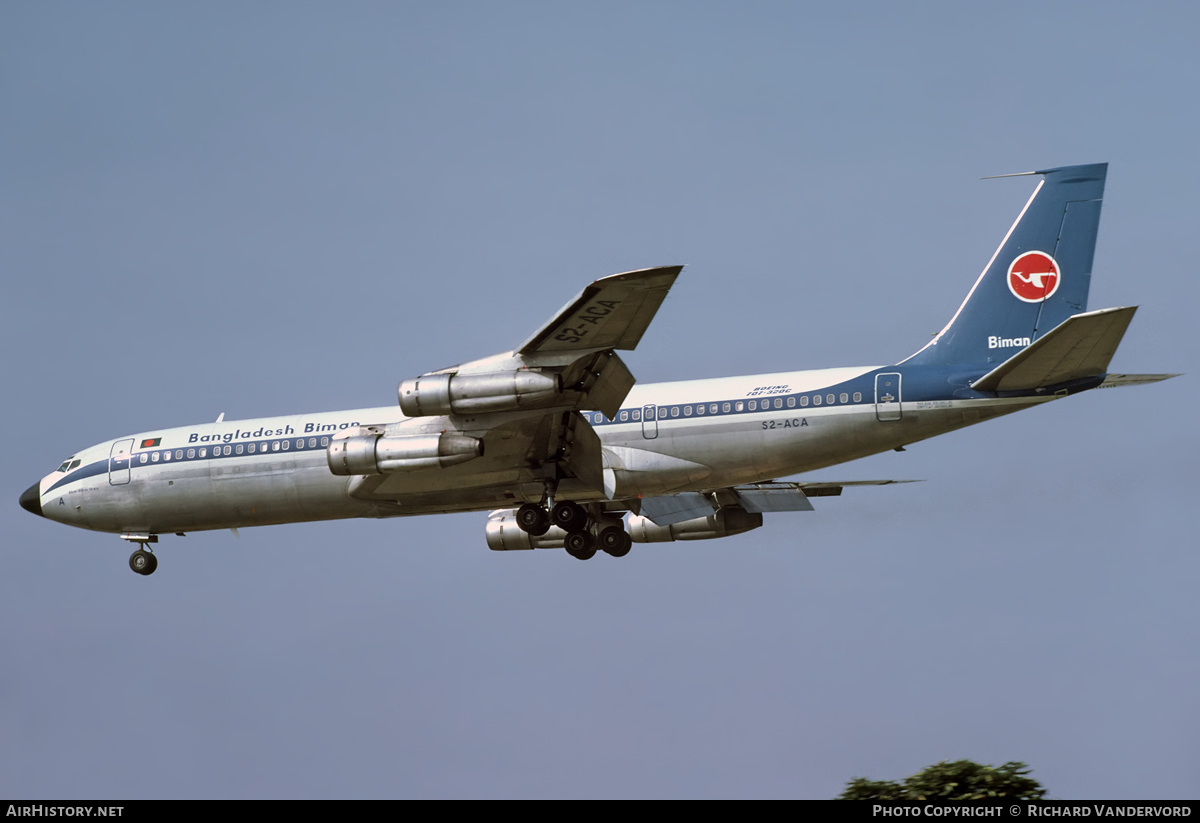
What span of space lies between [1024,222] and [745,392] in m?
6.90

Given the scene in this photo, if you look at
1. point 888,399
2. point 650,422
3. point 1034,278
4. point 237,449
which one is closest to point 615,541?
point 650,422

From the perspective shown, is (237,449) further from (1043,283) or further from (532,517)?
(1043,283)

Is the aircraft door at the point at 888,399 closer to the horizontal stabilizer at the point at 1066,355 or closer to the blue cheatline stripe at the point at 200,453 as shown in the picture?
the horizontal stabilizer at the point at 1066,355

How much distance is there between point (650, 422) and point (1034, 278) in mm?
8561

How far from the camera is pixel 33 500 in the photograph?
1383 inches

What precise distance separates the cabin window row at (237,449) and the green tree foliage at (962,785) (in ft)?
52.4

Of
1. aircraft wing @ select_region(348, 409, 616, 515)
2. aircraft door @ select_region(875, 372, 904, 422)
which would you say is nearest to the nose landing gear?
aircraft wing @ select_region(348, 409, 616, 515)

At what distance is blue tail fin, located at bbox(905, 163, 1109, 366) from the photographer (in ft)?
98.4

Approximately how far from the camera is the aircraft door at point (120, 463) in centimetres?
3334

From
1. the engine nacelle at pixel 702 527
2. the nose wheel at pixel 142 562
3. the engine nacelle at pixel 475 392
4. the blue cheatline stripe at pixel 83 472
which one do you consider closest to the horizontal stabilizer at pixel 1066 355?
the engine nacelle at pixel 475 392

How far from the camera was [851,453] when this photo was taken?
2986 centimetres

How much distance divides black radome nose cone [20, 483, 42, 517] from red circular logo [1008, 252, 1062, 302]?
23.1 meters

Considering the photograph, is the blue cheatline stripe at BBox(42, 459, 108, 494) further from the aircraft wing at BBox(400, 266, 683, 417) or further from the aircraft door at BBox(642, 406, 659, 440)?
the aircraft door at BBox(642, 406, 659, 440)

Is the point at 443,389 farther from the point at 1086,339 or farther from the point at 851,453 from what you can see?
the point at 1086,339
